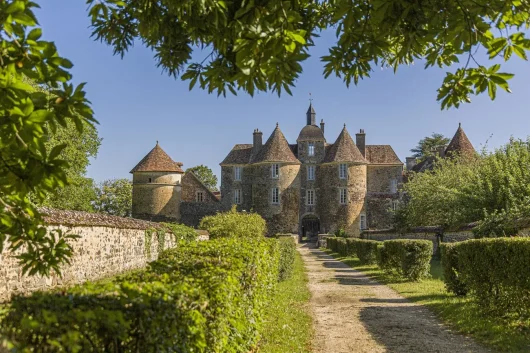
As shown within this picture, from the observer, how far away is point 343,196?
51.3m

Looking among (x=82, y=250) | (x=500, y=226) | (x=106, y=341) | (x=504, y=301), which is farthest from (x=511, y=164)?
(x=106, y=341)

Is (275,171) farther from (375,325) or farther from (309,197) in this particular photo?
(375,325)

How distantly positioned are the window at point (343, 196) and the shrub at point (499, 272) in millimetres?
40826

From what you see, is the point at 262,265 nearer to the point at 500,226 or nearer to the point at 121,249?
the point at 121,249

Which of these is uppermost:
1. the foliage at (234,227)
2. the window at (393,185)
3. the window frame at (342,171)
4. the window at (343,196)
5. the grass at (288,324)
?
the window frame at (342,171)

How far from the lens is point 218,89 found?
171 inches

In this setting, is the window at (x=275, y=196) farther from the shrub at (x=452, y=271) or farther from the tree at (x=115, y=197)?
the shrub at (x=452, y=271)

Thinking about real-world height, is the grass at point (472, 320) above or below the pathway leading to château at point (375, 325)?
above

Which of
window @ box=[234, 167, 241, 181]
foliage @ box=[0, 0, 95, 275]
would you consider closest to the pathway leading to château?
foliage @ box=[0, 0, 95, 275]

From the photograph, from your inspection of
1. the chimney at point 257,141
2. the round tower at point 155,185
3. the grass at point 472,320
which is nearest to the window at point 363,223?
the chimney at point 257,141

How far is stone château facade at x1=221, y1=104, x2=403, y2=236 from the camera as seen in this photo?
51.1 metres

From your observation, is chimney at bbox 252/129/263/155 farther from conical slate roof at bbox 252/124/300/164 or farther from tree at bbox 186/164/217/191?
tree at bbox 186/164/217/191

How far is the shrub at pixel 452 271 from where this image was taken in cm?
1180

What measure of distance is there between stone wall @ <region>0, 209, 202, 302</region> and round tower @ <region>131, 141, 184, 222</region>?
87.1 ft
